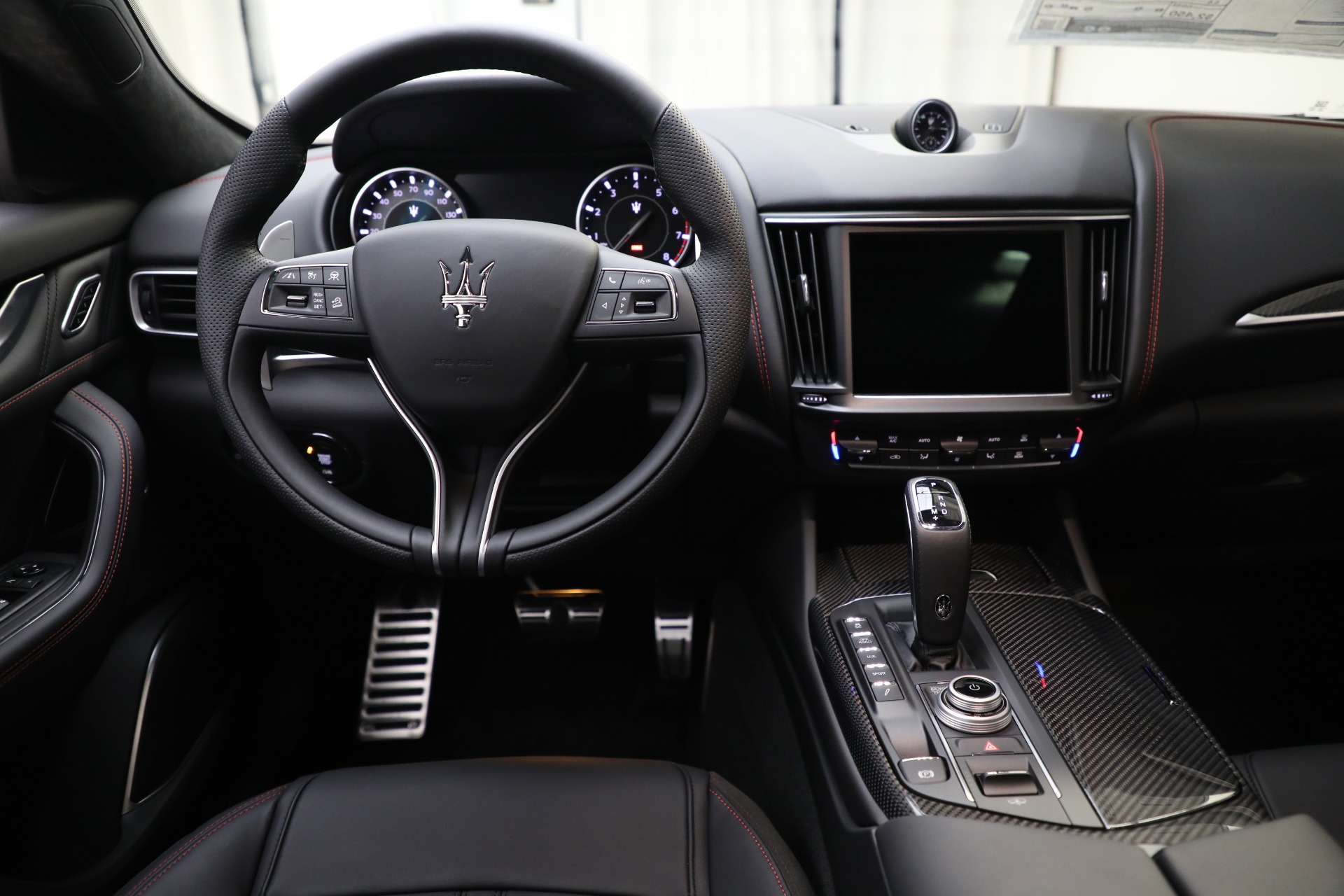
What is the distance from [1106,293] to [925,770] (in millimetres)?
716

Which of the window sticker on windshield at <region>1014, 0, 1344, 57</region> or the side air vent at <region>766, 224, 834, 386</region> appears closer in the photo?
the side air vent at <region>766, 224, 834, 386</region>

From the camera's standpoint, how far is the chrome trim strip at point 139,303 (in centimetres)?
128

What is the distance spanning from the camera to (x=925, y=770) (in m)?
0.89

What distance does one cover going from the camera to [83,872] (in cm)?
113

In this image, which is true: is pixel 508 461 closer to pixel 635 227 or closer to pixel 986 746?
pixel 635 227

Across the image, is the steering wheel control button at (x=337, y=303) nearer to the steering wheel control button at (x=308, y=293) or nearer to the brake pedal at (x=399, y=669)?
the steering wheel control button at (x=308, y=293)

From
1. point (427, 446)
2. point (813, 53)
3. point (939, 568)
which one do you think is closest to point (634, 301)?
point (427, 446)

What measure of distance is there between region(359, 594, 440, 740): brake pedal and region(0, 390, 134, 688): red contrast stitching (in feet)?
1.77

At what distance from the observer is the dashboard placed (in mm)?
1197

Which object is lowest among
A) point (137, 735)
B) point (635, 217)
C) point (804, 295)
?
point (137, 735)

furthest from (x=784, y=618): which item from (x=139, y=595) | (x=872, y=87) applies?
(x=872, y=87)

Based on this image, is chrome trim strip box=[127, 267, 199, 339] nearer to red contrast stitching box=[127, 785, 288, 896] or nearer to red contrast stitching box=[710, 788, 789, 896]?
red contrast stitching box=[127, 785, 288, 896]

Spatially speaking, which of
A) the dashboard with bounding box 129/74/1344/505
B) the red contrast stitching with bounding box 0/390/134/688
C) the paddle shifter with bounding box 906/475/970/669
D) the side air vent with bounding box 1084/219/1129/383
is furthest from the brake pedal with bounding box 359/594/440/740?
the side air vent with bounding box 1084/219/1129/383

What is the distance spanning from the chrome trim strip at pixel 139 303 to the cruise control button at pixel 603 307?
705 mm
